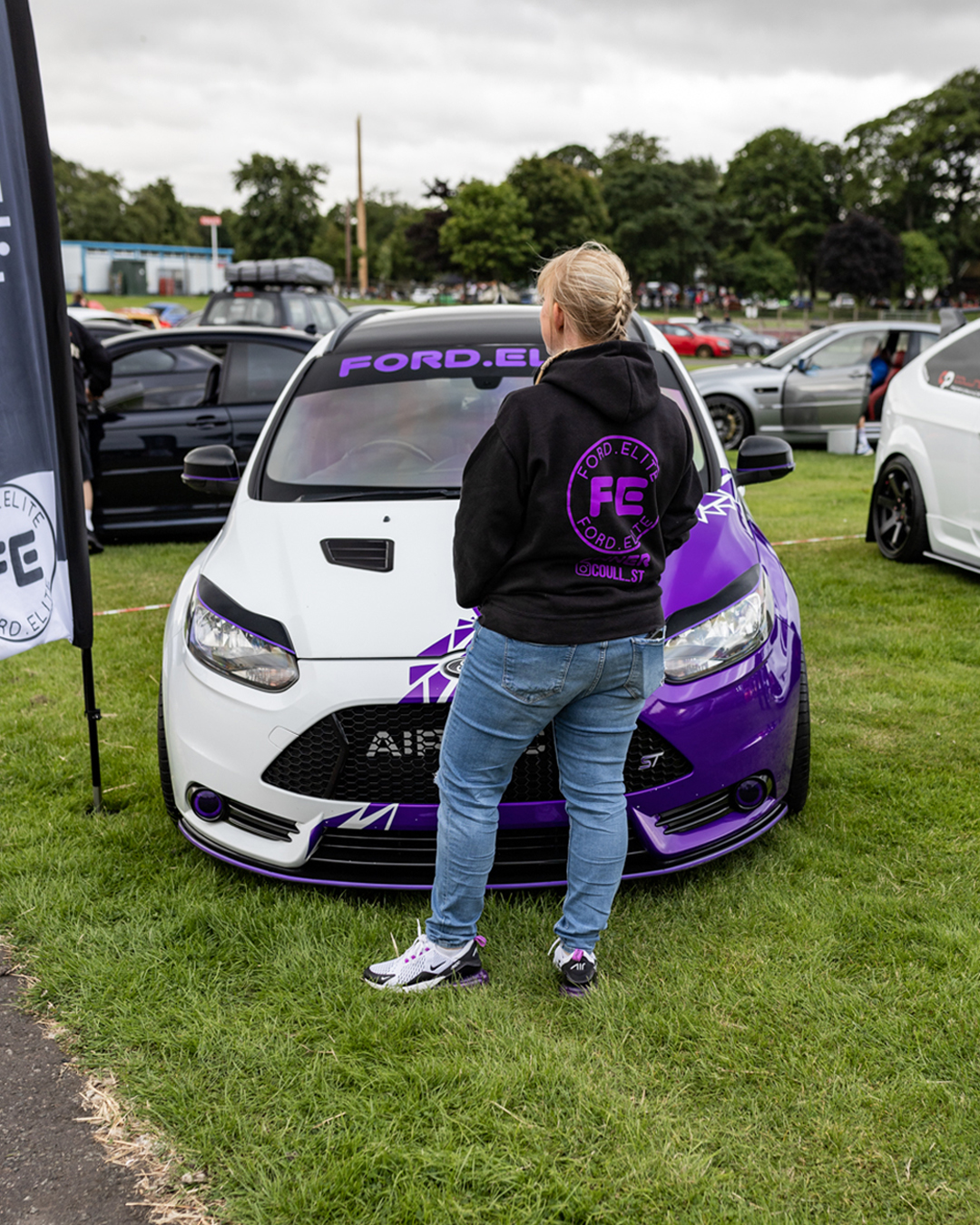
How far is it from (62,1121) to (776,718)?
2004 millimetres

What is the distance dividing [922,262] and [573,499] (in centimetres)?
7667

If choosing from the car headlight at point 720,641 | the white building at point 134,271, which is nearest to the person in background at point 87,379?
the car headlight at point 720,641

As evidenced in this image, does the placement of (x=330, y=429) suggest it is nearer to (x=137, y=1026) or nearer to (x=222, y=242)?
(x=137, y=1026)

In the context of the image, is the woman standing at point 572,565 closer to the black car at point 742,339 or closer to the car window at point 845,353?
the car window at point 845,353

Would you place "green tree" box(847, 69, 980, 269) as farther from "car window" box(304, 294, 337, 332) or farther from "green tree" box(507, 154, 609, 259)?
"car window" box(304, 294, 337, 332)

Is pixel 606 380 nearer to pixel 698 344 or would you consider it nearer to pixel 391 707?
pixel 391 707

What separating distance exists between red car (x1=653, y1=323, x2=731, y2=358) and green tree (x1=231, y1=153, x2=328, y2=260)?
55.7 m

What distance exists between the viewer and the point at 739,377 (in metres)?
13.1

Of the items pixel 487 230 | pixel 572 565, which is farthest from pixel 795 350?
pixel 487 230

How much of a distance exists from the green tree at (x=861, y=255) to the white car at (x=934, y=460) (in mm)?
64439

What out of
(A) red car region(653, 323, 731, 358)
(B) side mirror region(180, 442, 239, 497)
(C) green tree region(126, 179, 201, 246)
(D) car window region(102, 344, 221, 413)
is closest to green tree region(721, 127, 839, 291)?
(A) red car region(653, 323, 731, 358)

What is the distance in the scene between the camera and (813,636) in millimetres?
5551

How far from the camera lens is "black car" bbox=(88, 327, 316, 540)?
26.1 ft

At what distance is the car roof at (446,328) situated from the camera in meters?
4.36
